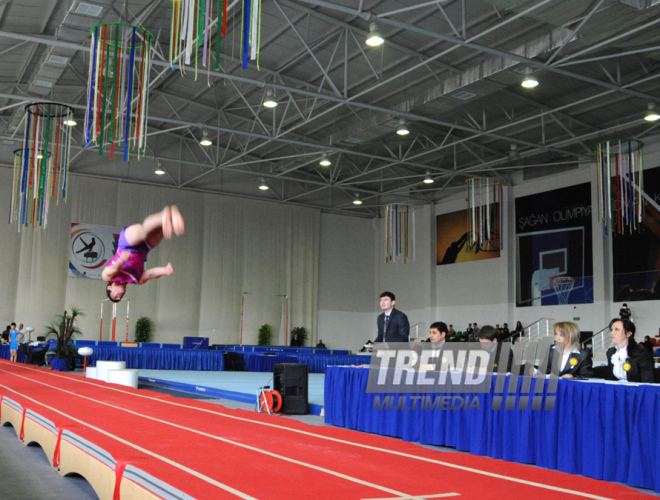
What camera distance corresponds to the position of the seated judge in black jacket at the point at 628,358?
4992 mm

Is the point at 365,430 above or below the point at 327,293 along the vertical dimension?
below

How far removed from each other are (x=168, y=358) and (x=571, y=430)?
13.7 m

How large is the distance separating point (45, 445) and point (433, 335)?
3.75 metres

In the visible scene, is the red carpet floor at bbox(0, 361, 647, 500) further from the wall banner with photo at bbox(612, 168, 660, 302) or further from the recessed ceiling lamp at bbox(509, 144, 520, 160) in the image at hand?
the recessed ceiling lamp at bbox(509, 144, 520, 160)

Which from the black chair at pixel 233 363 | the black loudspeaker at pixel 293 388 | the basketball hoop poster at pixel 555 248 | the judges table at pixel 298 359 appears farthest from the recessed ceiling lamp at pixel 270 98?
the basketball hoop poster at pixel 555 248

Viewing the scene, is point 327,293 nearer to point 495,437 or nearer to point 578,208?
point 578,208

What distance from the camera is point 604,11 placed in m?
10.2

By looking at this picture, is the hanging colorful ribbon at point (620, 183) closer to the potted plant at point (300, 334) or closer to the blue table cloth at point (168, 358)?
the blue table cloth at point (168, 358)

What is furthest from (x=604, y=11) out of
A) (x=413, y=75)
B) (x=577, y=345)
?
(x=577, y=345)

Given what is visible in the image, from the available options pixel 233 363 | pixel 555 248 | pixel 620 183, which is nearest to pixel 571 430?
Answer: pixel 620 183

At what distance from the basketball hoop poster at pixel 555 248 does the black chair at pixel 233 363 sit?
9.49 m

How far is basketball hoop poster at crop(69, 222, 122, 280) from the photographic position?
21.0 meters

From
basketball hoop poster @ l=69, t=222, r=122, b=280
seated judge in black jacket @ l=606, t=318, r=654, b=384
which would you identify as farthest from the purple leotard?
basketball hoop poster @ l=69, t=222, r=122, b=280

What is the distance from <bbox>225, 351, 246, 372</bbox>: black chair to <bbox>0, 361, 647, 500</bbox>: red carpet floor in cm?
1168
